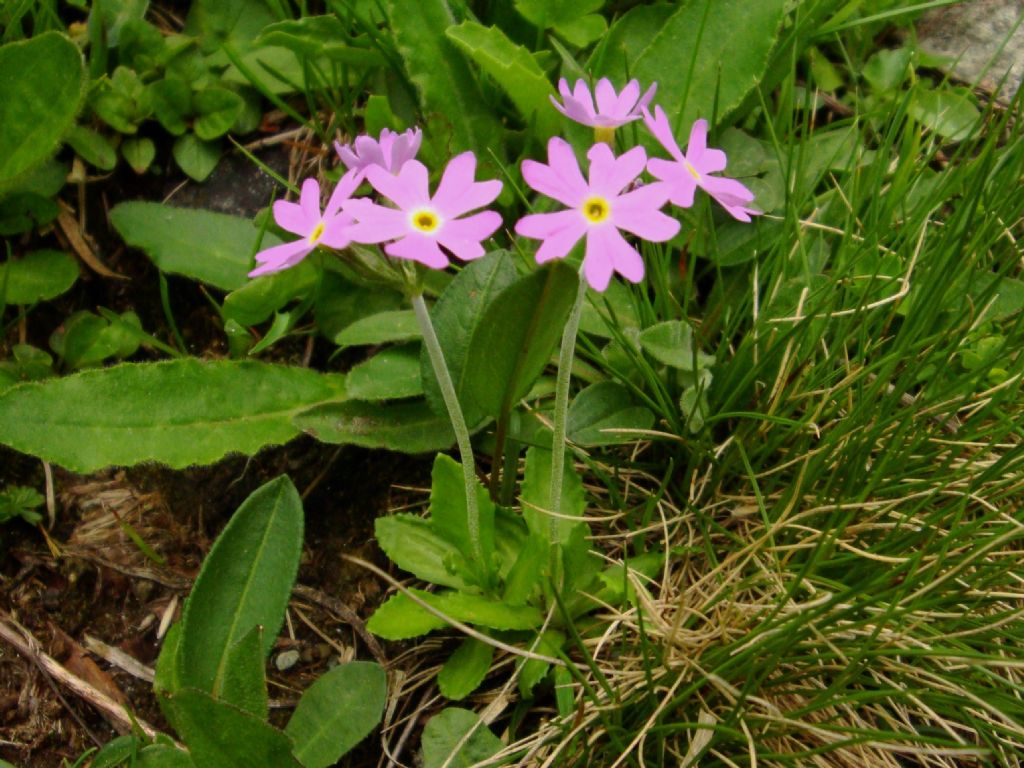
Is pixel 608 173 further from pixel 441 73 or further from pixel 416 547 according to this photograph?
pixel 441 73

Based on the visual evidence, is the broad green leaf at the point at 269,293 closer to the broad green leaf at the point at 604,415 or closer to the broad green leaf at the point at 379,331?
the broad green leaf at the point at 379,331

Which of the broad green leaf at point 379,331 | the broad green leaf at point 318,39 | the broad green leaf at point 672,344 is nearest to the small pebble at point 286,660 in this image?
the broad green leaf at point 379,331

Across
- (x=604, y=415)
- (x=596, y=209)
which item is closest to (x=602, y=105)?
(x=596, y=209)

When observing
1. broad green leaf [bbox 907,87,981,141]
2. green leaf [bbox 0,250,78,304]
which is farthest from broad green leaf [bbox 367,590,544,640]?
broad green leaf [bbox 907,87,981,141]

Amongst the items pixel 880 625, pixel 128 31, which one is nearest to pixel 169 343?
pixel 128 31

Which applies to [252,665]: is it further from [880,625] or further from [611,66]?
[611,66]

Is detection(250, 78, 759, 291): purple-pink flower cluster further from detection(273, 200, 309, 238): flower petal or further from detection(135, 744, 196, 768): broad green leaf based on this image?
detection(135, 744, 196, 768): broad green leaf
